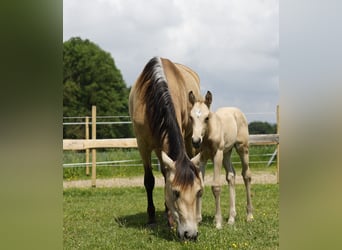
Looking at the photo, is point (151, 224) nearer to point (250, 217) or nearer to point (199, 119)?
point (250, 217)

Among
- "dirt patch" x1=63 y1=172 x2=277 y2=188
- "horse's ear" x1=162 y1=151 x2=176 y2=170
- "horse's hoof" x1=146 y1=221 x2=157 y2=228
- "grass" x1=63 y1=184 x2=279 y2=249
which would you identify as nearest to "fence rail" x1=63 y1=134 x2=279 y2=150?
"dirt patch" x1=63 y1=172 x2=277 y2=188

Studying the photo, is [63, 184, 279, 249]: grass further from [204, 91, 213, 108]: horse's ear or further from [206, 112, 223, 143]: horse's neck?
[204, 91, 213, 108]: horse's ear

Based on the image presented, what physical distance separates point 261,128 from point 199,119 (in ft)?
24.6

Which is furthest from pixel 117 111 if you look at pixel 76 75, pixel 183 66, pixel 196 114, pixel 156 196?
pixel 196 114

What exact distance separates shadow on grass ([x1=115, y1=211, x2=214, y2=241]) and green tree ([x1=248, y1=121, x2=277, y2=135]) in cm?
594

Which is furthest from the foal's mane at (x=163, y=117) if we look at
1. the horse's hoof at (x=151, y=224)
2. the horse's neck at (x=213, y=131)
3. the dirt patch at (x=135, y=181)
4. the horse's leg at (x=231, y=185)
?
the dirt patch at (x=135, y=181)

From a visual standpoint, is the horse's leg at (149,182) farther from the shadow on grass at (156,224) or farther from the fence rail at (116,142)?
the fence rail at (116,142)

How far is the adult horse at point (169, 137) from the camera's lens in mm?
3799

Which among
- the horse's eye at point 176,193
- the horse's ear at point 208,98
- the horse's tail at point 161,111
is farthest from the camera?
the horse's ear at point 208,98

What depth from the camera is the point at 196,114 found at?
4.66m

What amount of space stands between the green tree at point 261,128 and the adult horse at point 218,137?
19.3 ft

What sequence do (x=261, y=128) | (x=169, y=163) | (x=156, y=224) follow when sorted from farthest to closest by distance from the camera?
(x=261, y=128) < (x=156, y=224) < (x=169, y=163)

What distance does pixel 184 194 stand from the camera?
379 cm

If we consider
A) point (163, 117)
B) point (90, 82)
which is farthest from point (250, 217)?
point (90, 82)
